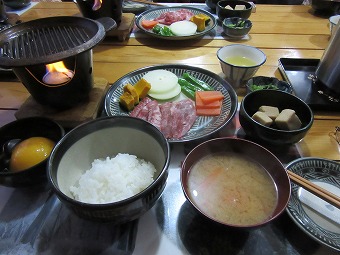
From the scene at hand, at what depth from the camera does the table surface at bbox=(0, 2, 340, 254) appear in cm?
92

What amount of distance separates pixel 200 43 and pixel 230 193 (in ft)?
5.00

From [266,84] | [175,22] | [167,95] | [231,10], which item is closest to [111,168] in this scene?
[167,95]

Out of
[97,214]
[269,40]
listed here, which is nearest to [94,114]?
[97,214]

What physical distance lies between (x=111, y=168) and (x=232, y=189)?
47 cm

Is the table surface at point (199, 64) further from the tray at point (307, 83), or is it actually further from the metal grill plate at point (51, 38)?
the metal grill plate at point (51, 38)

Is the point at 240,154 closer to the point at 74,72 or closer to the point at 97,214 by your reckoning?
the point at 97,214

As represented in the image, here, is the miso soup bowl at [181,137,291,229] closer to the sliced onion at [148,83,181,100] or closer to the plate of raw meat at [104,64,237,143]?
the plate of raw meat at [104,64,237,143]

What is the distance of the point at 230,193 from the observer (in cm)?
95

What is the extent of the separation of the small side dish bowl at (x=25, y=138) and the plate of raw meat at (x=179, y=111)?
30 cm

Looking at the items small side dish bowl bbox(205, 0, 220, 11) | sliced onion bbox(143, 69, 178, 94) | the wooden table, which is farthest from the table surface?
small side dish bowl bbox(205, 0, 220, 11)

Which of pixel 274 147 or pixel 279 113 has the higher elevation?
pixel 279 113

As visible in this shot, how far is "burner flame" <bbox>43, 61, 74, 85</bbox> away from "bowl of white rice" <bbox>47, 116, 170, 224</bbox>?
35 centimetres

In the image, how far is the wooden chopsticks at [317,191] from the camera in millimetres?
909

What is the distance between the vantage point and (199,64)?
189 centimetres
